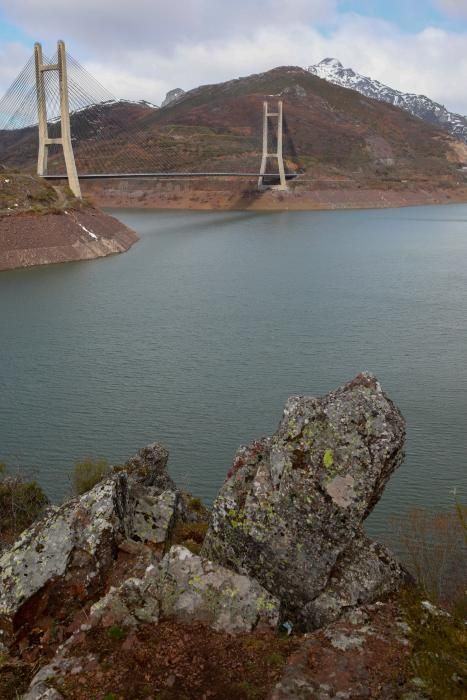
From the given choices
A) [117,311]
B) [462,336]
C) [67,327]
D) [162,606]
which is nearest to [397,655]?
[162,606]

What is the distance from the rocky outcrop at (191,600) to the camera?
225 inches

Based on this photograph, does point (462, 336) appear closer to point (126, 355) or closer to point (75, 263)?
point (126, 355)

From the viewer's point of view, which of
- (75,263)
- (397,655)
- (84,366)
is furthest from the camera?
(75,263)

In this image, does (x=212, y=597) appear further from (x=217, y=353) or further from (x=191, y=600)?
(x=217, y=353)

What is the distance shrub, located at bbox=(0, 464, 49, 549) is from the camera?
36.5 feet

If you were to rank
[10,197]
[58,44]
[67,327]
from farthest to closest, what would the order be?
[58,44] < [10,197] < [67,327]

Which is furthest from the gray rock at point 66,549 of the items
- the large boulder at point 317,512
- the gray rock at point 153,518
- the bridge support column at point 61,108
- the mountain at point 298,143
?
the mountain at point 298,143

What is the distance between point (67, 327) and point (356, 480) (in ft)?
80.0

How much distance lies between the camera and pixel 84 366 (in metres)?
23.2

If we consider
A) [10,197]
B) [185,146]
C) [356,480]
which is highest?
[185,146]

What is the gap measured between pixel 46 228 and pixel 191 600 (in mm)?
46238

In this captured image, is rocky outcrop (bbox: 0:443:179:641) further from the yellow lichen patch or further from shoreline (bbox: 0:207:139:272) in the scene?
shoreline (bbox: 0:207:139:272)

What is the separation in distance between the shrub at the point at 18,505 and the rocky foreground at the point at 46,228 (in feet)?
115

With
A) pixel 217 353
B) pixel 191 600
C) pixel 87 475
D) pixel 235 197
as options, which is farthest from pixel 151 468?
pixel 235 197
